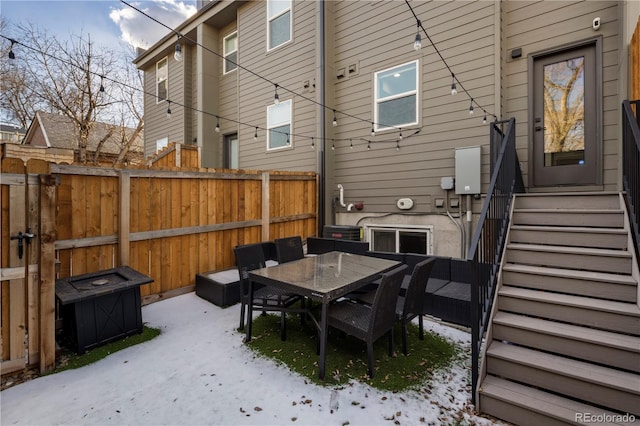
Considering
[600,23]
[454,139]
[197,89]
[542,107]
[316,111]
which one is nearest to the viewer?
[600,23]

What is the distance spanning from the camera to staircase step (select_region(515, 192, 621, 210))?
128 inches

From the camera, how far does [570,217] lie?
323cm

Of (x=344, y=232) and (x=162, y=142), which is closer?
(x=344, y=232)

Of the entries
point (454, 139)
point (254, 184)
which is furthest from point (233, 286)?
point (454, 139)

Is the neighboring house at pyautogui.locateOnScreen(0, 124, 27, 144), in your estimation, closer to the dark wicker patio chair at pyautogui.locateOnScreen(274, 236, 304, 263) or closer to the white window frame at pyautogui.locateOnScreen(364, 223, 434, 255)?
the dark wicker patio chair at pyautogui.locateOnScreen(274, 236, 304, 263)

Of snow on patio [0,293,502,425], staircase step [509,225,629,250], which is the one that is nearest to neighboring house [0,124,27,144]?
snow on patio [0,293,502,425]

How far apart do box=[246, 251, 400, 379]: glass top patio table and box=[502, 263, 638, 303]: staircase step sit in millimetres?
1209

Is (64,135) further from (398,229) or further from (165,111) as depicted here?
(398,229)

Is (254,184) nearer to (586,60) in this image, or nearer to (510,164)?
(510,164)

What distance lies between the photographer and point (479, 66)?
4.87 metres

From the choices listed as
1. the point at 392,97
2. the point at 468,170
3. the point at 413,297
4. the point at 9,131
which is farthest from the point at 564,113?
the point at 9,131

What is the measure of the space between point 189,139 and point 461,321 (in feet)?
31.5

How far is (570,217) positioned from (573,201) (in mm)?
284

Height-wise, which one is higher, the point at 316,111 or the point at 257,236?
the point at 316,111
